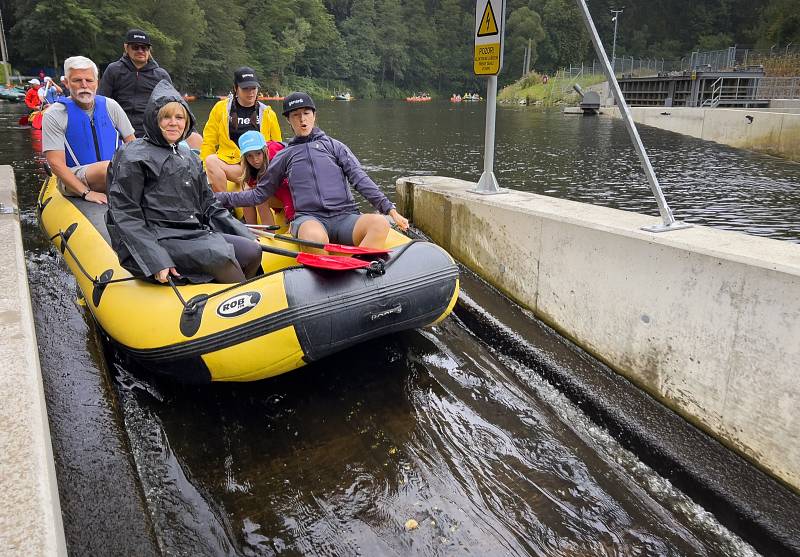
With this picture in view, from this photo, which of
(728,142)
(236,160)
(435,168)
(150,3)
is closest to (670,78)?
(728,142)

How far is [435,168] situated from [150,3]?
4262 centimetres

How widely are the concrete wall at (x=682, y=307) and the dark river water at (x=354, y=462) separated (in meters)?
0.44

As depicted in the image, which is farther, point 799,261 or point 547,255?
point 547,255

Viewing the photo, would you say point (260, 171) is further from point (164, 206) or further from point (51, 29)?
→ point (51, 29)

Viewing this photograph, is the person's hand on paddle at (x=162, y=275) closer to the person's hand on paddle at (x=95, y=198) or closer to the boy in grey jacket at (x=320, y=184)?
→ the boy in grey jacket at (x=320, y=184)

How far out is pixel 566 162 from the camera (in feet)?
50.7

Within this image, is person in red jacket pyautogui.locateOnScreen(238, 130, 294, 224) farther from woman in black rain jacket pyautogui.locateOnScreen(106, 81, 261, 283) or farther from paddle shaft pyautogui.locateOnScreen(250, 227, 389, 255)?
woman in black rain jacket pyautogui.locateOnScreen(106, 81, 261, 283)

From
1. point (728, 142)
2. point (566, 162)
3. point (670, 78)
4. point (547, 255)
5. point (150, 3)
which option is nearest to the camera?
point (547, 255)

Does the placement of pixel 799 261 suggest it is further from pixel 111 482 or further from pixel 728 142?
pixel 728 142

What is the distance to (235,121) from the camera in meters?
6.12

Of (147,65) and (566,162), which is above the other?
(147,65)

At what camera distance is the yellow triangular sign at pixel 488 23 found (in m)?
5.20

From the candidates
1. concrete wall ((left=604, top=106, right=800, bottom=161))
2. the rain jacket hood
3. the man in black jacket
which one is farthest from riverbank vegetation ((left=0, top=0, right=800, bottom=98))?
the rain jacket hood

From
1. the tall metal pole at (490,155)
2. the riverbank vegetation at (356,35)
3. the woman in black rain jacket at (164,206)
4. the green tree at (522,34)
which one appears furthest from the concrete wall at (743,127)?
the green tree at (522,34)
